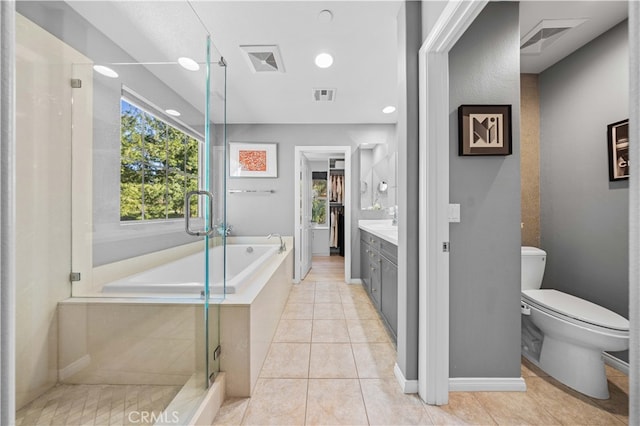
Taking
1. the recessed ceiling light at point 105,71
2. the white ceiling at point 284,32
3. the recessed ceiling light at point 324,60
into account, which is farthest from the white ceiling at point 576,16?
the recessed ceiling light at point 105,71

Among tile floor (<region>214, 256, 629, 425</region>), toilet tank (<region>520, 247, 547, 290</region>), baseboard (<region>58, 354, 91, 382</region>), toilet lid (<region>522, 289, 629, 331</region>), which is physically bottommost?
tile floor (<region>214, 256, 629, 425</region>)

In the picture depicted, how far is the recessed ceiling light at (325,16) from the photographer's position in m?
1.78

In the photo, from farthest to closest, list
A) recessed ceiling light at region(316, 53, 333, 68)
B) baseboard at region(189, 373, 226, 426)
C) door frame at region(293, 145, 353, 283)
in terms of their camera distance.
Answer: door frame at region(293, 145, 353, 283), recessed ceiling light at region(316, 53, 333, 68), baseboard at region(189, 373, 226, 426)

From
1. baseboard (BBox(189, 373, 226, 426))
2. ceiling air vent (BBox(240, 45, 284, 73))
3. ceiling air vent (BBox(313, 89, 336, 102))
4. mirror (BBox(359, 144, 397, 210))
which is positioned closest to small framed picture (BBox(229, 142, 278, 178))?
ceiling air vent (BBox(313, 89, 336, 102))

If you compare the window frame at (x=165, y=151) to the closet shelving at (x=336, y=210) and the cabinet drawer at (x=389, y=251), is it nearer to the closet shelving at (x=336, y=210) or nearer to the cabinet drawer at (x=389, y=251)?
the cabinet drawer at (x=389, y=251)

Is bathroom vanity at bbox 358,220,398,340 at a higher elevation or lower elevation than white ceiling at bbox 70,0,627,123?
lower

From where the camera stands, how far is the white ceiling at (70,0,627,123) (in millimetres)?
1693

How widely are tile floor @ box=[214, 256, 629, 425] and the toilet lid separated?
0.45m

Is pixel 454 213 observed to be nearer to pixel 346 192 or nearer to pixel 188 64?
pixel 188 64

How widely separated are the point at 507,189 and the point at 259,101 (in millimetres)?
2786

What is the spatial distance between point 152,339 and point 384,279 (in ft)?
5.98

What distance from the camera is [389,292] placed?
2295 mm

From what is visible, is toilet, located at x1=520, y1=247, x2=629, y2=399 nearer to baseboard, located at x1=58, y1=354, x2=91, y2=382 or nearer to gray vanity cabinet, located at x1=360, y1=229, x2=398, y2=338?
gray vanity cabinet, located at x1=360, y1=229, x2=398, y2=338

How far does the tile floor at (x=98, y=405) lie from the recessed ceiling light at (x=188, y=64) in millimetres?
1791
